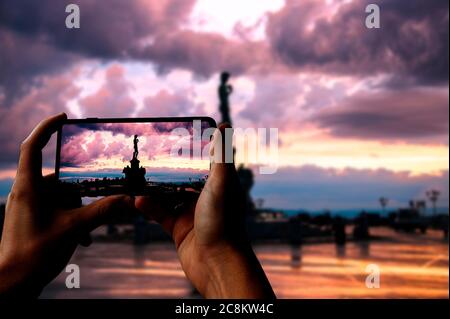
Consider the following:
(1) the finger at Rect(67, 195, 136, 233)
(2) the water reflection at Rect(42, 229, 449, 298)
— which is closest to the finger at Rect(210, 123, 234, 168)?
(1) the finger at Rect(67, 195, 136, 233)

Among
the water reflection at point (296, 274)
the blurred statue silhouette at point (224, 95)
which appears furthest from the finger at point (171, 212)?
the blurred statue silhouette at point (224, 95)

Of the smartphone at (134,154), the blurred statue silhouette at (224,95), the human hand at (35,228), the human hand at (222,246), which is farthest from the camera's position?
the blurred statue silhouette at (224,95)

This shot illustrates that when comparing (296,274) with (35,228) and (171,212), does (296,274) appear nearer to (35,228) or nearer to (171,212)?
(171,212)

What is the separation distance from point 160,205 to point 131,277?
1186 cm

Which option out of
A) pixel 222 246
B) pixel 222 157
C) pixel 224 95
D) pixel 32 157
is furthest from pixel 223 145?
pixel 224 95

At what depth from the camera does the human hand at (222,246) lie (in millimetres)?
1623

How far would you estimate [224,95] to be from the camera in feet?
120

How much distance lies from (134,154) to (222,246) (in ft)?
2.60

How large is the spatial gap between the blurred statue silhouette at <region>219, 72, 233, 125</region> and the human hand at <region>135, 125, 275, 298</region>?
34.0 meters

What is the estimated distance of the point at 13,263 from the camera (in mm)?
1858

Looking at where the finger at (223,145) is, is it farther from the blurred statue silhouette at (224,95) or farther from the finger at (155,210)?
the blurred statue silhouette at (224,95)
